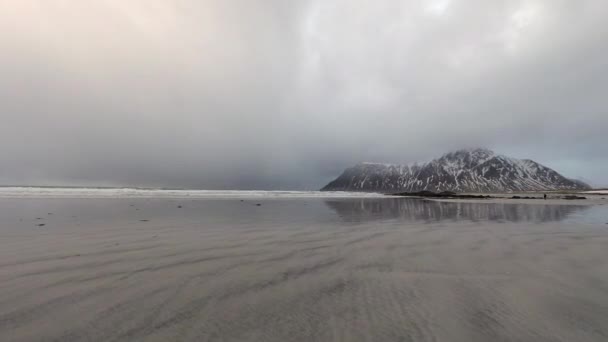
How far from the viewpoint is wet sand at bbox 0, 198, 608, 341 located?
132 inches

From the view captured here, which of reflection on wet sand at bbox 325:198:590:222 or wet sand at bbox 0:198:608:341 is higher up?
reflection on wet sand at bbox 325:198:590:222

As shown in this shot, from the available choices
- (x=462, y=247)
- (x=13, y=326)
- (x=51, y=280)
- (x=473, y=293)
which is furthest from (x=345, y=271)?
(x=51, y=280)

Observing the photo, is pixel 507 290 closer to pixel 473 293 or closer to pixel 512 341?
pixel 473 293

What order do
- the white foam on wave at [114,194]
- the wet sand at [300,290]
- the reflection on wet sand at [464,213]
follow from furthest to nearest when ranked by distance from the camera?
1. the white foam on wave at [114,194]
2. the reflection on wet sand at [464,213]
3. the wet sand at [300,290]

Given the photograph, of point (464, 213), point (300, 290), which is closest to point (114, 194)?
point (464, 213)

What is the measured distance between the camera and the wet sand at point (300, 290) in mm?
3355

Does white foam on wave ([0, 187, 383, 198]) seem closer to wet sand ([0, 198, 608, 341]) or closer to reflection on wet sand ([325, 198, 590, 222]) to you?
reflection on wet sand ([325, 198, 590, 222])

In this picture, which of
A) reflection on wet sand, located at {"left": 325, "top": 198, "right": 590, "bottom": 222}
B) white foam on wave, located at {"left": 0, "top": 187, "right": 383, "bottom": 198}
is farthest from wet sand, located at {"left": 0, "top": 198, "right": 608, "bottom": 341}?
white foam on wave, located at {"left": 0, "top": 187, "right": 383, "bottom": 198}

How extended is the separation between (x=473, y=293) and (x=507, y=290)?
0.74 m

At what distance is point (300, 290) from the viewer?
15.8 feet

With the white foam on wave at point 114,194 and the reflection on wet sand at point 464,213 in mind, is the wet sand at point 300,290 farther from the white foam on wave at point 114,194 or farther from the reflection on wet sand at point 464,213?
the white foam on wave at point 114,194

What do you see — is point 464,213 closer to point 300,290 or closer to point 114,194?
point 300,290

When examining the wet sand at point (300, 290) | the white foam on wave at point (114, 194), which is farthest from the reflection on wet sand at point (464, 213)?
the white foam on wave at point (114, 194)

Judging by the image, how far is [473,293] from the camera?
4660mm
